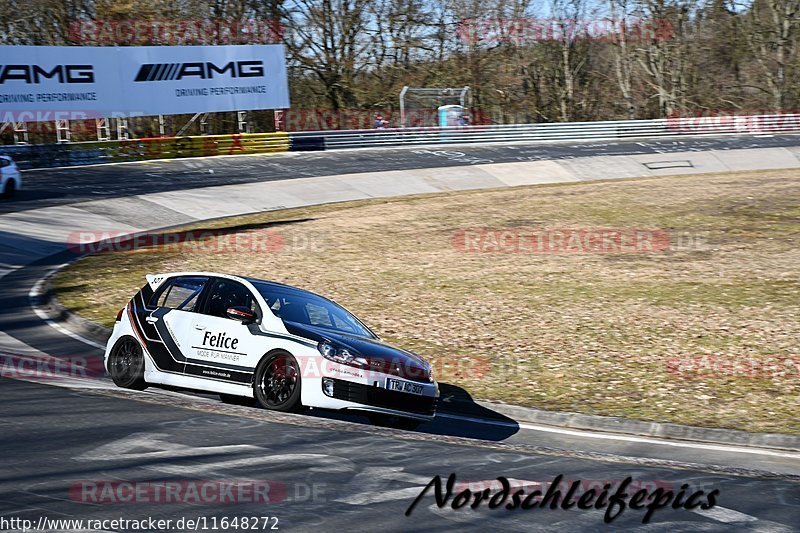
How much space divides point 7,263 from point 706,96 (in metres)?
53.6

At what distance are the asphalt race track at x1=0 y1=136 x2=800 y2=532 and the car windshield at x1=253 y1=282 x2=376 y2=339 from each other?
40.7 inches

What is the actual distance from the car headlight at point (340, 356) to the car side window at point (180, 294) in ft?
6.37

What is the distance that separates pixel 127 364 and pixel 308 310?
2.23 metres

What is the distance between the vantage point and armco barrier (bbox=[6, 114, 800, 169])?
38688 mm

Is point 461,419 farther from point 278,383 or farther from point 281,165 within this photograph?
point 281,165

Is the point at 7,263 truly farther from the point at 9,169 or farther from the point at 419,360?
the point at 419,360

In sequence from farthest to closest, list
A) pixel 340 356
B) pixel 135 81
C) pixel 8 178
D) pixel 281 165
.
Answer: pixel 135 81 < pixel 281 165 < pixel 8 178 < pixel 340 356

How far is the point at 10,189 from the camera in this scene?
31.1 metres

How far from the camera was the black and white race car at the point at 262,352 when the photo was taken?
9617mm

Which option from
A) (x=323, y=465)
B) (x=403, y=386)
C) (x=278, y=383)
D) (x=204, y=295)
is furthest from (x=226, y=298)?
(x=323, y=465)

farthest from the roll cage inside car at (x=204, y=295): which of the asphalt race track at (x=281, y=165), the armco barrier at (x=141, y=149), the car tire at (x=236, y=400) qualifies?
the armco barrier at (x=141, y=149)

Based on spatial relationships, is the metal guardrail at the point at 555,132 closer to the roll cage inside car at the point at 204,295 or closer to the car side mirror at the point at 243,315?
the roll cage inside car at the point at 204,295

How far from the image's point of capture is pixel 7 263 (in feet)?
73.5

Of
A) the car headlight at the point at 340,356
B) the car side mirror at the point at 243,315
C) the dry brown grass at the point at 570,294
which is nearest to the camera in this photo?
the car headlight at the point at 340,356
